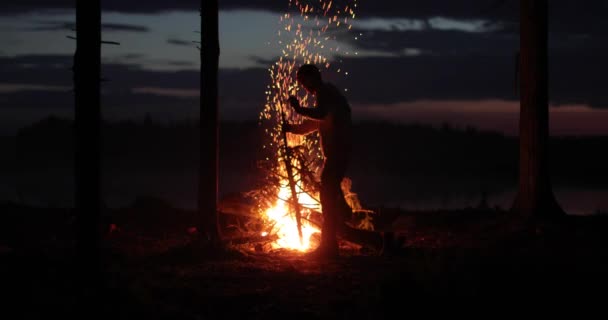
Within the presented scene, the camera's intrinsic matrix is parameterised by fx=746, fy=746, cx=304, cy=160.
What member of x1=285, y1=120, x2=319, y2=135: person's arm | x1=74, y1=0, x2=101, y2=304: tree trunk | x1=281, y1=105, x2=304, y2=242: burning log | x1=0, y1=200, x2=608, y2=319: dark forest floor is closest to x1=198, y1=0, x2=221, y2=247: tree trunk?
x1=0, y1=200, x2=608, y2=319: dark forest floor

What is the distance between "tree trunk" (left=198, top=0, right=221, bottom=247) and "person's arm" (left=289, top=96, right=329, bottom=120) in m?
1.83

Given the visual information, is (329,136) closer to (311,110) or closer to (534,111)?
(311,110)

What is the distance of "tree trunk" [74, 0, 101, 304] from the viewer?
804 centimetres

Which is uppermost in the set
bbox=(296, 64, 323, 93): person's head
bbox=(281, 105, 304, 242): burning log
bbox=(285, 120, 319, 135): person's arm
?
bbox=(296, 64, 323, 93): person's head

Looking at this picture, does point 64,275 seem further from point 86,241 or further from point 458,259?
point 458,259

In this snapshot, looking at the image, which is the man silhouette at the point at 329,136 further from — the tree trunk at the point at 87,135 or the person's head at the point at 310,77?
the tree trunk at the point at 87,135

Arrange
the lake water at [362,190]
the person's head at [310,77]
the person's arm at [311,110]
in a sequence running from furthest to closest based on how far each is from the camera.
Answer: the lake water at [362,190]
the person's head at [310,77]
the person's arm at [311,110]

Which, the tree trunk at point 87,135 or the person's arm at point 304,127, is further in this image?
the person's arm at point 304,127

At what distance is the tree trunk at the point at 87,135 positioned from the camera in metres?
8.04

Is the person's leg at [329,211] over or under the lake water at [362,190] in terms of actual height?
over

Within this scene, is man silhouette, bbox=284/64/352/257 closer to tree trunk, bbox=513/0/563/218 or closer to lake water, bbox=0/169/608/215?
tree trunk, bbox=513/0/563/218

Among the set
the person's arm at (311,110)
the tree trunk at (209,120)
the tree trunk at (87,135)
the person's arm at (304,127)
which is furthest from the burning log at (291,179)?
the tree trunk at (87,135)

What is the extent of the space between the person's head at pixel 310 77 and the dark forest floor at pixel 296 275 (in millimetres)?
2403

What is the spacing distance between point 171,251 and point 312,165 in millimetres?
2747
